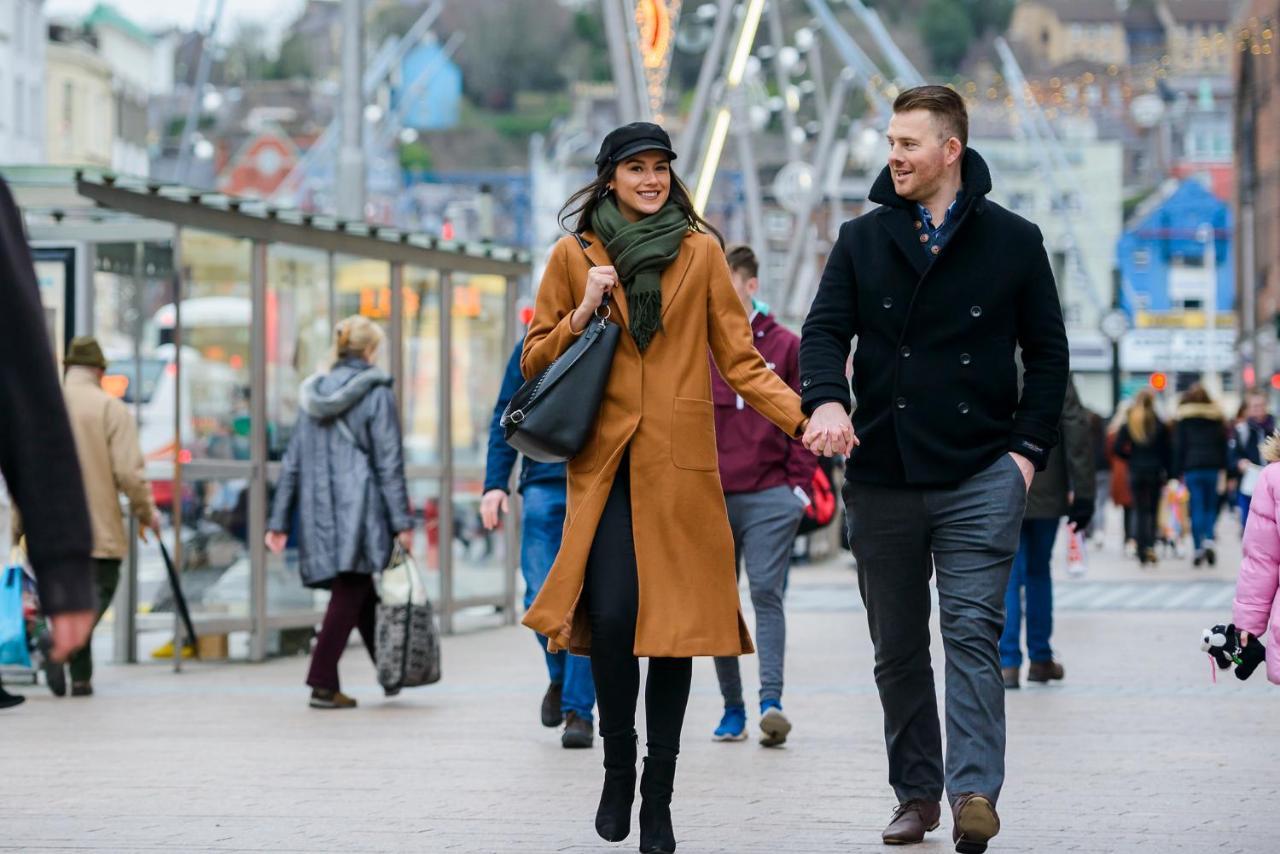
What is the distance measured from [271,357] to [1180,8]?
494ft

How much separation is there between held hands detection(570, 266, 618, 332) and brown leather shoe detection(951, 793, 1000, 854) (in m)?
1.59

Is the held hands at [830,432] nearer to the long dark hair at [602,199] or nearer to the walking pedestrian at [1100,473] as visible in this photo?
the long dark hair at [602,199]

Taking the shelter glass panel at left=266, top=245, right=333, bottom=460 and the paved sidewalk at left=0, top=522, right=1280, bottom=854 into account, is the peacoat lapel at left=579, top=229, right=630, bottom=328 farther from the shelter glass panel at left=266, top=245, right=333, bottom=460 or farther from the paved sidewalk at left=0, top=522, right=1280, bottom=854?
the shelter glass panel at left=266, top=245, right=333, bottom=460

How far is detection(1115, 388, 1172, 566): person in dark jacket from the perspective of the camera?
25.3 meters

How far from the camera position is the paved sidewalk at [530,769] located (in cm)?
706

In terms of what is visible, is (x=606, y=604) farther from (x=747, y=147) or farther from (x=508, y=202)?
(x=508, y=202)

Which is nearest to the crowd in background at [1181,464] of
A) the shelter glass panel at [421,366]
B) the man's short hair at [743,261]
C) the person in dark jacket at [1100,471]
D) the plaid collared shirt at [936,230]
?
the person in dark jacket at [1100,471]

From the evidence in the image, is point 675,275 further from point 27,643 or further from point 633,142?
point 27,643

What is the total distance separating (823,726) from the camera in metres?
10.1

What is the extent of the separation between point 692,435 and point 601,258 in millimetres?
553

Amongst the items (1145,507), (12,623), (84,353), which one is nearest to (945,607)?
(12,623)

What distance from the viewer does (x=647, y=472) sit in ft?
21.3

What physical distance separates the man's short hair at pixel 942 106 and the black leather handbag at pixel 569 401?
0.98 metres

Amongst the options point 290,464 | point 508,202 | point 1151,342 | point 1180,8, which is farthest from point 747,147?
point 1180,8
